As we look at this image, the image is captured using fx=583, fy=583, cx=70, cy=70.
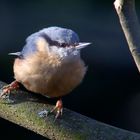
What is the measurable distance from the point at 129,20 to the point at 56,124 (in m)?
0.71

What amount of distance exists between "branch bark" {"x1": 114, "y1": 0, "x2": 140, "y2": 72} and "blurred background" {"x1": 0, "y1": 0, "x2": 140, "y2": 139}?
2.38 m

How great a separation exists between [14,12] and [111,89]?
0.89 m

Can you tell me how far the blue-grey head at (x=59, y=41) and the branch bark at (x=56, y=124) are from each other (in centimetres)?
33

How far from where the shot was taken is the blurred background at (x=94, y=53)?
410cm

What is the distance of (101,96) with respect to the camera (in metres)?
4.14

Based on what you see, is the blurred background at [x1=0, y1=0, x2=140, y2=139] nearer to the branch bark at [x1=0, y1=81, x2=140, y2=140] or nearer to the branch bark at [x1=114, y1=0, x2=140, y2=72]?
the branch bark at [x1=0, y1=81, x2=140, y2=140]

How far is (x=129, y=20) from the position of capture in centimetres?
161

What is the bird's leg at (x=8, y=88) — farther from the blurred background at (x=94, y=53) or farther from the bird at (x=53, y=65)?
the blurred background at (x=94, y=53)

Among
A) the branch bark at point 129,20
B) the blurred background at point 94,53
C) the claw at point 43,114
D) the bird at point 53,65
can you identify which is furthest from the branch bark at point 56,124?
the blurred background at point 94,53

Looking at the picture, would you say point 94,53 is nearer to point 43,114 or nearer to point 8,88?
point 8,88

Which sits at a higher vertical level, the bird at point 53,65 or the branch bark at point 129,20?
the branch bark at point 129,20

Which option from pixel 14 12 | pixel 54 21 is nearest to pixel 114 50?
pixel 54 21

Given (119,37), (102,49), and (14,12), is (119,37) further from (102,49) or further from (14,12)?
(14,12)

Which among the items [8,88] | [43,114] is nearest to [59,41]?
[8,88]
